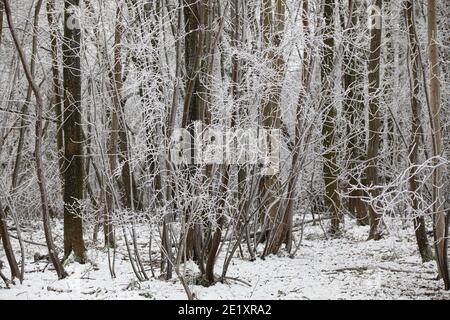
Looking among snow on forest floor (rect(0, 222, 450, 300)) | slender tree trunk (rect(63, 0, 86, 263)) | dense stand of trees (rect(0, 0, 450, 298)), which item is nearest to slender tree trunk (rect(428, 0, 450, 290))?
dense stand of trees (rect(0, 0, 450, 298))

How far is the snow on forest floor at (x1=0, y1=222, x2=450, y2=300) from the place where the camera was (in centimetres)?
680

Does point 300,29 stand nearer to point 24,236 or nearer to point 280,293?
point 280,293

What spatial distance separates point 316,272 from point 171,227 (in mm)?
2525

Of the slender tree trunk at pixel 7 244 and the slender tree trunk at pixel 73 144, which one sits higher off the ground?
the slender tree trunk at pixel 73 144

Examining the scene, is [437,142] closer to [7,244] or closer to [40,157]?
[40,157]

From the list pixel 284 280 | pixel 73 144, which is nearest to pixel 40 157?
pixel 73 144

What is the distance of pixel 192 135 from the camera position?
7.68 meters

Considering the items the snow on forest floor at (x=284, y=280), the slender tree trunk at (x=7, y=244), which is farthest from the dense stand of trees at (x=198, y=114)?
the snow on forest floor at (x=284, y=280)

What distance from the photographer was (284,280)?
25.4 feet

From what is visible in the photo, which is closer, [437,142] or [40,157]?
[437,142]

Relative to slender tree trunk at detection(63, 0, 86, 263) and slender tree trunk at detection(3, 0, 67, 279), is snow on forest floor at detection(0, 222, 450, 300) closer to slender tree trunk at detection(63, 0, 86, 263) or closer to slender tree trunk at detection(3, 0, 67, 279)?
slender tree trunk at detection(3, 0, 67, 279)

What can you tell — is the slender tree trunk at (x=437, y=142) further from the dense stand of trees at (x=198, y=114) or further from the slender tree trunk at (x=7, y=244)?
the slender tree trunk at (x=7, y=244)

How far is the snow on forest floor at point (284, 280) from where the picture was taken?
6805mm

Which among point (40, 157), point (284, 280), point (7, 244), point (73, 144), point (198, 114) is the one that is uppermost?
point (198, 114)
